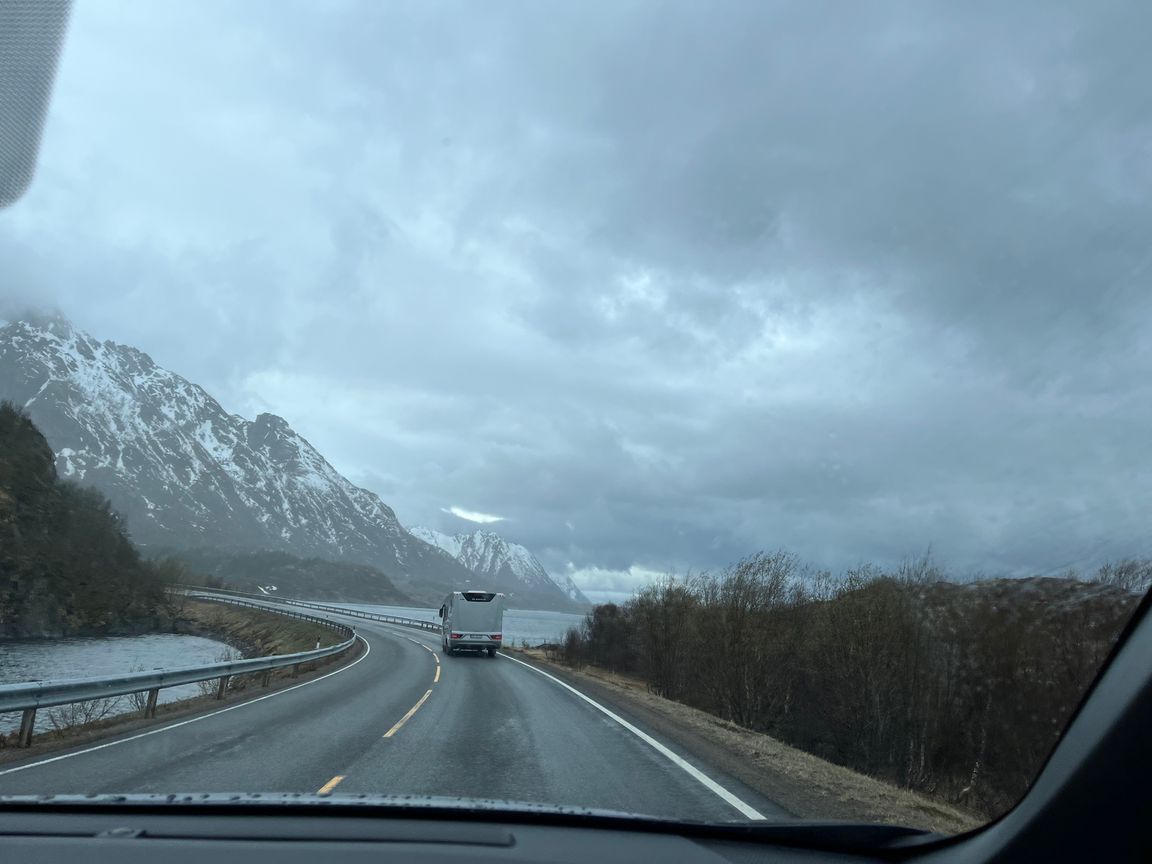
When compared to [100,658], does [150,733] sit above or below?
above

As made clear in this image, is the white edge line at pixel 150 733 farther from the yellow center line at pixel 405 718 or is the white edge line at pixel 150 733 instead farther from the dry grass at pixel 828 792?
the dry grass at pixel 828 792

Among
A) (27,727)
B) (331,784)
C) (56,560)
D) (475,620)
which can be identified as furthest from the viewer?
(56,560)

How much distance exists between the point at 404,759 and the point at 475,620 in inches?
1163

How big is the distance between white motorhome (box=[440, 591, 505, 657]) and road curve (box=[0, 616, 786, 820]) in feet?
70.3

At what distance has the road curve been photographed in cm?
835

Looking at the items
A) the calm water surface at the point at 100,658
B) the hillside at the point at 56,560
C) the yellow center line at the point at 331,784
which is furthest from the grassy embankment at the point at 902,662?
the hillside at the point at 56,560

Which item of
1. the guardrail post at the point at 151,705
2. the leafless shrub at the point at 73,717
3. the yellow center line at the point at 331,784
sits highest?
the yellow center line at the point at 331,784

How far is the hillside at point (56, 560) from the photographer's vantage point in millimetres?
58812

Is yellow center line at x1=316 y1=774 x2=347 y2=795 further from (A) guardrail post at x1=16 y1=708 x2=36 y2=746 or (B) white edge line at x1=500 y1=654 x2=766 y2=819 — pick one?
(A) guardrail post at x1=16 y1=708 x2=36 y2=746

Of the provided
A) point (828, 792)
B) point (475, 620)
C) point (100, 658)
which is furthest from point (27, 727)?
point (100, 658)

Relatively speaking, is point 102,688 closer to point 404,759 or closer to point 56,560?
point 404,759

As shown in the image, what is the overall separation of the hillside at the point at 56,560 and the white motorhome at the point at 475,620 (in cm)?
3511

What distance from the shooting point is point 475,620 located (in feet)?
129

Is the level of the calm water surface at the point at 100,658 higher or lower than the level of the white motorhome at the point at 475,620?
lower
